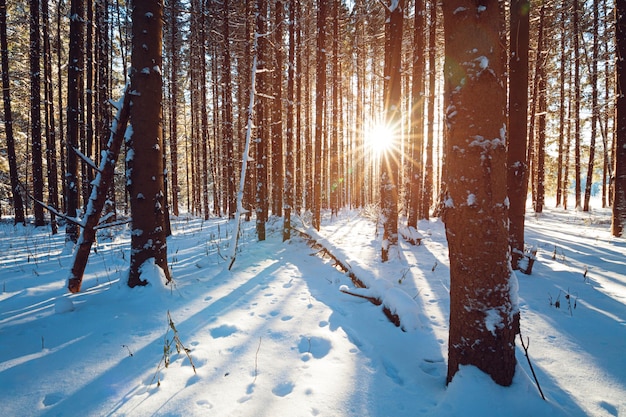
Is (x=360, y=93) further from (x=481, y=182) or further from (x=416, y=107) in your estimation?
(x=481, y=182)

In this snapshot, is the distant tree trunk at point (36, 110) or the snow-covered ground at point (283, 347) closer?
the snow-covered ground at point (283, 347)

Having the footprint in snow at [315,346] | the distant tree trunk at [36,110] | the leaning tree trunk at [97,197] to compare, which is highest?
the distant tree trunk at [36,110]

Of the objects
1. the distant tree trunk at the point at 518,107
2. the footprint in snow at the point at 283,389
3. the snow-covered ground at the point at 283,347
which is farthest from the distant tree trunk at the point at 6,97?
the distant tree trunk at the point at 518,107

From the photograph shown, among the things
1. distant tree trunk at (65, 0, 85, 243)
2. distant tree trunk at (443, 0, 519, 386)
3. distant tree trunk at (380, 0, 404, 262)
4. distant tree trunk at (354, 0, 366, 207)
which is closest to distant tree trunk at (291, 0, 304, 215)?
distant tree trunk at (354, 0, 366, 207)

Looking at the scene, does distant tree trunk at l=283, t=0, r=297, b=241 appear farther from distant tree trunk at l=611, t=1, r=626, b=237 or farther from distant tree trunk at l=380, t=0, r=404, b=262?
distant tree trunk at l=611, t=1, r=626, b=237

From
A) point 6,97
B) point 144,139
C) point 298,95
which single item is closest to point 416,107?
point 298,95

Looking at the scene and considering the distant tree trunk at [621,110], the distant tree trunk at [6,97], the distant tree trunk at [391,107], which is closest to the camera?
the distant tree trunk at [391,107]

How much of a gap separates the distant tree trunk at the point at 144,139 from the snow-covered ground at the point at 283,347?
46cm

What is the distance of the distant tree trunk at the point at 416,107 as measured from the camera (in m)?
8.63

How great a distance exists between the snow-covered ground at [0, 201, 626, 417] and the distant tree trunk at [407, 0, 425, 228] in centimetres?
451

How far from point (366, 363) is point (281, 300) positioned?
6.23 feet

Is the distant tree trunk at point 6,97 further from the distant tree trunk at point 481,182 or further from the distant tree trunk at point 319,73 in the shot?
the distant tree trunk at point 481,182

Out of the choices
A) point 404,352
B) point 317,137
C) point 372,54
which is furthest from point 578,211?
point 404,352

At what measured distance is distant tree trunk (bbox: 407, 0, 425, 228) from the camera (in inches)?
340
